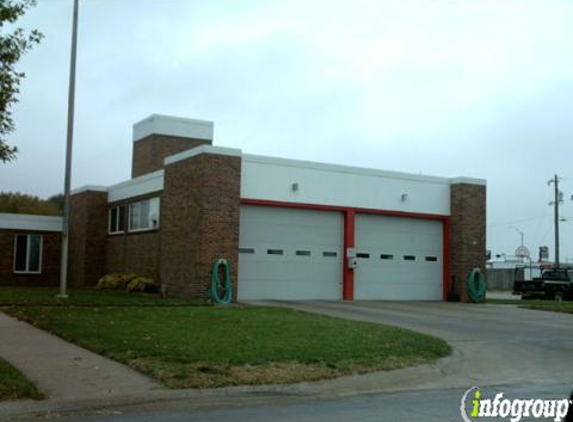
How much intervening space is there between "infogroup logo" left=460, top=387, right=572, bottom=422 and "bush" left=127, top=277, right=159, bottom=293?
1839 cm

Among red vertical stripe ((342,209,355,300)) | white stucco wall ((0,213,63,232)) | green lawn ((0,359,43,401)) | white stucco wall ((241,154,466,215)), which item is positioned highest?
white stucco wall ((241,154,466,215))

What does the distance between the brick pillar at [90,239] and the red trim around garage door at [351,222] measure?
11352mm

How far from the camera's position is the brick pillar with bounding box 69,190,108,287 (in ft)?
108

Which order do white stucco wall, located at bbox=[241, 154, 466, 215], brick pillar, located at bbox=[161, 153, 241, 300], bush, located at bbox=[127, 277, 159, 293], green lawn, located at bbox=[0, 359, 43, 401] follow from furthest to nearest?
bush, located at bbox=[127, 277, 159, 293]
white stucco wall, located at bbox=[241, 154, 466, 215]
brick pillar, located at bbox=[161, 153, 241, 300]
green lawn, located at bbox=[0, 359, 43, 401]

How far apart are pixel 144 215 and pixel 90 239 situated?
16.5 ft

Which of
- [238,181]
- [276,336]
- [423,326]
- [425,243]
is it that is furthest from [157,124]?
[276,336]

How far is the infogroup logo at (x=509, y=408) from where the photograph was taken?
8227 mm

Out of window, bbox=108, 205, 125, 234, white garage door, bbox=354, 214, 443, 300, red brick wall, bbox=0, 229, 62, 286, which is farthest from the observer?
red brick wall, bbox=0, 229, 62, 286

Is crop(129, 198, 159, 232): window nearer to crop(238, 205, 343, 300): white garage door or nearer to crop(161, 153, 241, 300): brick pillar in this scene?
crop(161, 153, 241, 300): brick pillar

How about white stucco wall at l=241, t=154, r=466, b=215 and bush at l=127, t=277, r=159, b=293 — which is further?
bush at l=127, t=277, r=159, b=293

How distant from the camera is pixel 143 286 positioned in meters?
26.5

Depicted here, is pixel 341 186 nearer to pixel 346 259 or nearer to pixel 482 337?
pixel 346 259

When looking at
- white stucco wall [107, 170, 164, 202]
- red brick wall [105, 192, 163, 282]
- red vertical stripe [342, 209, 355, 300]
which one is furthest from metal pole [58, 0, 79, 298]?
red vertical stripe [342, 209, 355, 300]

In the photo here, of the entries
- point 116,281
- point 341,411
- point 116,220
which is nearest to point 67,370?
point 341,411
